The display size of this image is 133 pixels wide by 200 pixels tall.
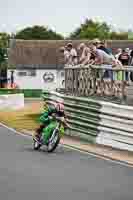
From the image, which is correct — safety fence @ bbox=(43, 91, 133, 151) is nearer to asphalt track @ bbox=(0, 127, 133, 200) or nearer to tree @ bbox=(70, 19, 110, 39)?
asphalt track @ bbox=(0, 127, 133, 200)

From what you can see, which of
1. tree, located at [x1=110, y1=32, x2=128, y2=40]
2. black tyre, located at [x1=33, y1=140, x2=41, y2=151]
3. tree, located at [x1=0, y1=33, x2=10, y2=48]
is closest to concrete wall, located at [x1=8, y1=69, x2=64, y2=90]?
tree, located at [x1=0, y1=33, x2=10, y2=48]

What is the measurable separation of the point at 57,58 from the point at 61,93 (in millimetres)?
66406

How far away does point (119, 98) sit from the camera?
64.3 feet

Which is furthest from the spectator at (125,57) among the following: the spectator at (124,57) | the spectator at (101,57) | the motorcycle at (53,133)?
the motorcycle at (53,133)

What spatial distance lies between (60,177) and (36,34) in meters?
118

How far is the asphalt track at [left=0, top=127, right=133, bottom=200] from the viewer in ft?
36.2

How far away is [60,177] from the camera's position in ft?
42.9

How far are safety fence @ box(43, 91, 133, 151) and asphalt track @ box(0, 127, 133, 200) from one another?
121 cm

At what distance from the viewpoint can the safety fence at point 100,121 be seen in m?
18.3

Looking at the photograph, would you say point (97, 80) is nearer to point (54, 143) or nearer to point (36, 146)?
point (36, 146)

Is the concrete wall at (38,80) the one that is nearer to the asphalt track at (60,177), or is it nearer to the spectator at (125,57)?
the spectator at (125,57)

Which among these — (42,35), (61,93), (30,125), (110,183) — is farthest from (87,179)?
(42,35)

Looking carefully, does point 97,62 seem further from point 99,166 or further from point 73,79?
point 99,166

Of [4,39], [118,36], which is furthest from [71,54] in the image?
[118,36]
